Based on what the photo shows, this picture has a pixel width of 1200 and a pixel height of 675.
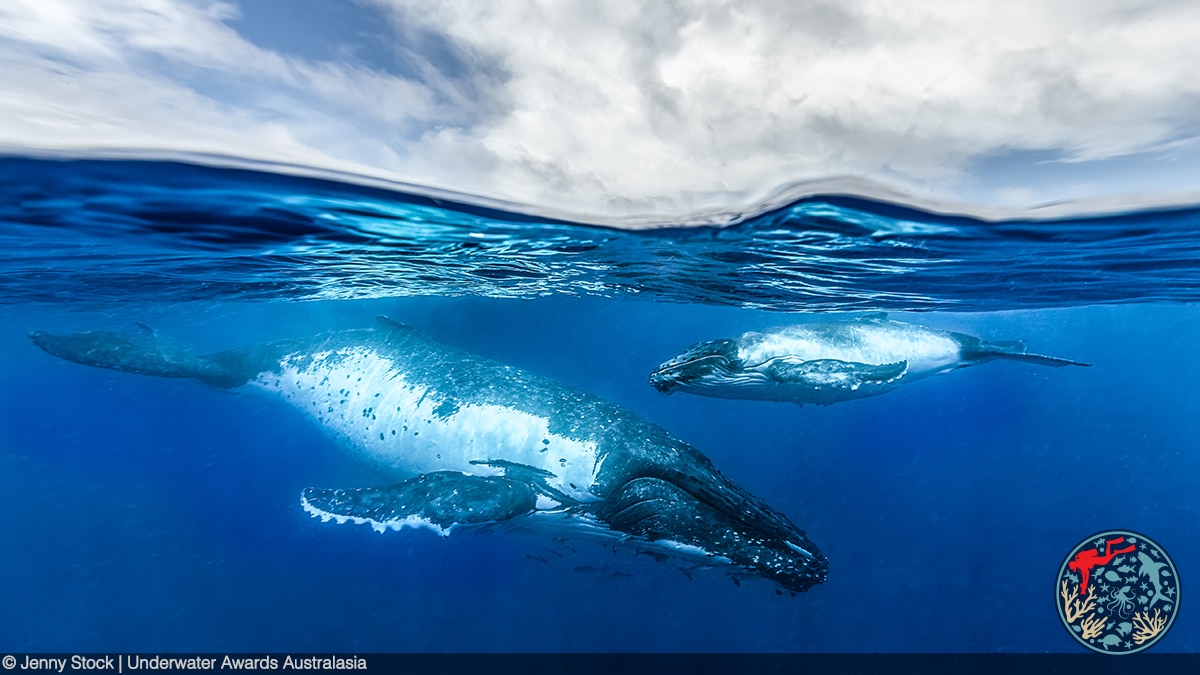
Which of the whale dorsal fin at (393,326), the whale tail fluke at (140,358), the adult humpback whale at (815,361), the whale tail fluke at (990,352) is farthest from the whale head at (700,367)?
the whale tail fluke at (140,358)

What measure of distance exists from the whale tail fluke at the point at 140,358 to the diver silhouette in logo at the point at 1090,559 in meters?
18.7

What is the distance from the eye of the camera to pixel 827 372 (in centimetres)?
1022

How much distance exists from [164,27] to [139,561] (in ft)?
94.8

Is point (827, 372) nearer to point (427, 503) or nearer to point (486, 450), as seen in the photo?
point (486, 450)

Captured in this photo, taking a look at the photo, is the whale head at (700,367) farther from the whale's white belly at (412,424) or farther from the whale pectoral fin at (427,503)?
the whale pectoral fin at (427,503)

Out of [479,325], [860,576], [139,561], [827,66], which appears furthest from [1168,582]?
[139,561]

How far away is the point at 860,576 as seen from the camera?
2209 centimetres

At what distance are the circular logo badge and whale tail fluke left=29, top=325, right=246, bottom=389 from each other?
1897 cm

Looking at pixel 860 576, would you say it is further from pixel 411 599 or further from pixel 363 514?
pixel 363 514

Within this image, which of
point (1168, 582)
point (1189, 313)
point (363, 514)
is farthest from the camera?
point (1189, 313)

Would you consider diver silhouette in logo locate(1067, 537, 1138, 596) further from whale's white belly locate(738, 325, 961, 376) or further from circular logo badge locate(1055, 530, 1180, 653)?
whale's white belly locate(738, 325, 961, 376)
